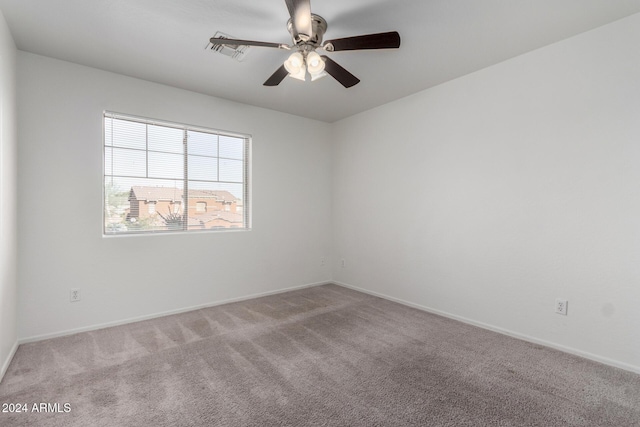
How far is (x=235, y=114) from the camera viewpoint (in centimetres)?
400

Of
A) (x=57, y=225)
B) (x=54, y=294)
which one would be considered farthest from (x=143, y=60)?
(x=54, y=294)

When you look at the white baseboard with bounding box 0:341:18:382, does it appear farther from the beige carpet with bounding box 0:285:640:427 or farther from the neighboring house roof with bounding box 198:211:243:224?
the neighboring house roof with bounding box 198:211:243:224

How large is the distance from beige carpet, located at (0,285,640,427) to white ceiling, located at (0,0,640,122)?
2616mm

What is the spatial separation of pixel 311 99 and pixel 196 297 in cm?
286

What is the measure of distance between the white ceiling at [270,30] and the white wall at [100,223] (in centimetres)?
29

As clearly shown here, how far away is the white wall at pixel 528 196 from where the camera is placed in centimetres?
233

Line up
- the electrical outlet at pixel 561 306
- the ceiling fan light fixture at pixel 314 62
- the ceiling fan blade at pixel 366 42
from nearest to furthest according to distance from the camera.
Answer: the ceiling fan blade at pixel 366 42 < the ceiling fan light fixture at pixel 314 62 < the electrical outlet at pixel 561 306

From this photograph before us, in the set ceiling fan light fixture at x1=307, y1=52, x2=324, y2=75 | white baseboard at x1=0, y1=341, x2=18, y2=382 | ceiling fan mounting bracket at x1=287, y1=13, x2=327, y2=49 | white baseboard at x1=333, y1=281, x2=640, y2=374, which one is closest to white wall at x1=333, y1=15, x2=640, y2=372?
white baseboard at x1=333, y1=281, x2=640, y2=374

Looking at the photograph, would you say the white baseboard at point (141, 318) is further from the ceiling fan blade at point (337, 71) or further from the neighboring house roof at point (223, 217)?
the ceiling fan blade at point (337, 71)

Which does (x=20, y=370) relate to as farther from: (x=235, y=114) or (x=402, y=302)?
(x=402, y=302)

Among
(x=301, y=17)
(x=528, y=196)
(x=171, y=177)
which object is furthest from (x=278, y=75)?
(x=528, y=196)

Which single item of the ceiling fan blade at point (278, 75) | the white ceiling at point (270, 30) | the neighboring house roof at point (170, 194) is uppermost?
the white ceiling at point (270, 30)

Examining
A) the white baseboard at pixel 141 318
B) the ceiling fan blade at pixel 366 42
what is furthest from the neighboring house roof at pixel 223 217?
the ceiling fan blade at pixel 366 42

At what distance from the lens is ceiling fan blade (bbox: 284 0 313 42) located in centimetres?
167
